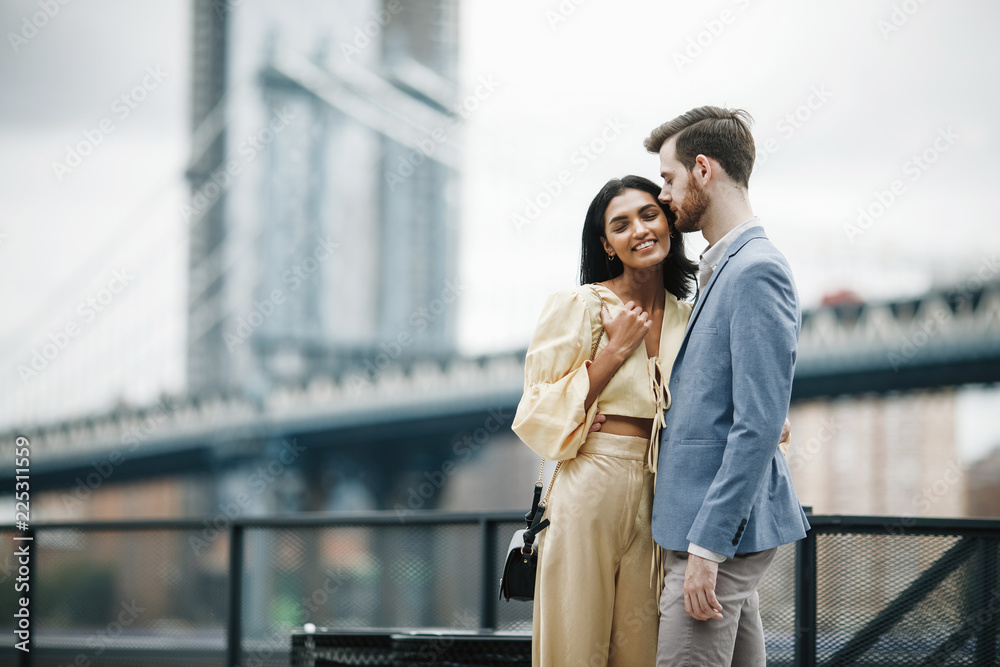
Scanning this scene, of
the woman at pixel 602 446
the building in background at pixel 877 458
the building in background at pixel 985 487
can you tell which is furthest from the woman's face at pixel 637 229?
the building in background at pixel 877 458

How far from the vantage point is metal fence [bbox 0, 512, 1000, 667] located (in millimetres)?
1822

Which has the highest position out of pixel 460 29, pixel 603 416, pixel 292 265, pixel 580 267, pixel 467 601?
pixel 460 29

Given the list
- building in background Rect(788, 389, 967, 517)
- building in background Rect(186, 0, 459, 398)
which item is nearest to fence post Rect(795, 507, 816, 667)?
building in background Rect(186, 0, 459, 398)

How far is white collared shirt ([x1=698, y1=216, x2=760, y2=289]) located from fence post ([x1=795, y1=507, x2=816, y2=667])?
82 centimetres

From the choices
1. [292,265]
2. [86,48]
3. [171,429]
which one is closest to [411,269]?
[292,265]

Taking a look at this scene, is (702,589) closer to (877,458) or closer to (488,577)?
(488,577)

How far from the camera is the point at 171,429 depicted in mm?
14969

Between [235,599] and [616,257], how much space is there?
1.79 m

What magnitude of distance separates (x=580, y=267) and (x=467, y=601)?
4.80 ft

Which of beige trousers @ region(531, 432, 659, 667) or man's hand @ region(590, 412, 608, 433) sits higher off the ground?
man's hand @ region(590, 412, 608, 433)

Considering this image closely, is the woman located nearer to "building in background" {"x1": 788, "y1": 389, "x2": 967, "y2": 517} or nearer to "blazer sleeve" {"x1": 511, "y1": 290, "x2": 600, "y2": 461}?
"blazer sleeve" {"x1": 511, "y1": 290, "x2": 600, "y2": 461}

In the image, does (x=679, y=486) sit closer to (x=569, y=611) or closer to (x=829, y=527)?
(x=569, y=611)

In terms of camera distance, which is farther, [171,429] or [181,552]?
[171,429]

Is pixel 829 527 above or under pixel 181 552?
above
